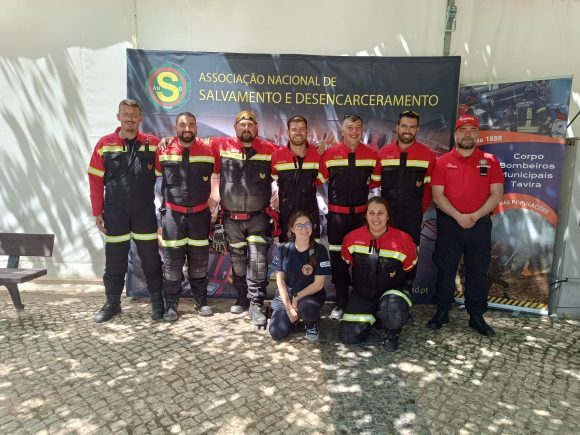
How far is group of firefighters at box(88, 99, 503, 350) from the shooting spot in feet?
13.4

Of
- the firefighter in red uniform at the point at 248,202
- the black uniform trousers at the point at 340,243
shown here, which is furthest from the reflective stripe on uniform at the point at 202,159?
the black uniform trousers at the point at 340,243

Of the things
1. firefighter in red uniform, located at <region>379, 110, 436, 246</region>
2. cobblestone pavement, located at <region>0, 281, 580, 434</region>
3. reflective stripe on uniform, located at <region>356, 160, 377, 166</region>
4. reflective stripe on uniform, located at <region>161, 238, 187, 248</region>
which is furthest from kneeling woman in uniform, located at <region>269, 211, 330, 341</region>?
reflective stripe on uniform, located at <region>161, 238, 187, 248</region>

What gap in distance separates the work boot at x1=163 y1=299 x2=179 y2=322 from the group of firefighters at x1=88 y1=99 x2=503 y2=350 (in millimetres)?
Answer: 15

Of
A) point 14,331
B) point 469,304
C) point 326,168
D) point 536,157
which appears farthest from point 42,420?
point 536,157

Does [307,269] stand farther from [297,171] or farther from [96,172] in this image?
[96,172]

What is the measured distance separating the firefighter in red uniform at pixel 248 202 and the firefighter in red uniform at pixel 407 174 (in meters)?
1.23

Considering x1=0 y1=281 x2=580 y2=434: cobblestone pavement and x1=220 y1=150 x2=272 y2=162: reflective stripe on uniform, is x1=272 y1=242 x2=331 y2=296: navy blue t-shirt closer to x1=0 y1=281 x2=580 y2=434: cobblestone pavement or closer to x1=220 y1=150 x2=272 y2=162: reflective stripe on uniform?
x1=0 y1=281 x2=580 y2=434: cobblestone pavement

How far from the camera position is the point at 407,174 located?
4.14 metres

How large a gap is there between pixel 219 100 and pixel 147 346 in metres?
2.80

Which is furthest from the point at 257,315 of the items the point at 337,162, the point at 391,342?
the point at 337,162

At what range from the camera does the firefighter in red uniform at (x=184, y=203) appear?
13.6 ft

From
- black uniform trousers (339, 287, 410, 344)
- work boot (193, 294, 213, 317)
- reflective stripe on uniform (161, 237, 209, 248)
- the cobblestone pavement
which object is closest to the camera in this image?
the cobblestone pavement

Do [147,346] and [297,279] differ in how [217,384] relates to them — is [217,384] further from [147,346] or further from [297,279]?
[297,279]

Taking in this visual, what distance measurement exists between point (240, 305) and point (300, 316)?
3.23 ft
